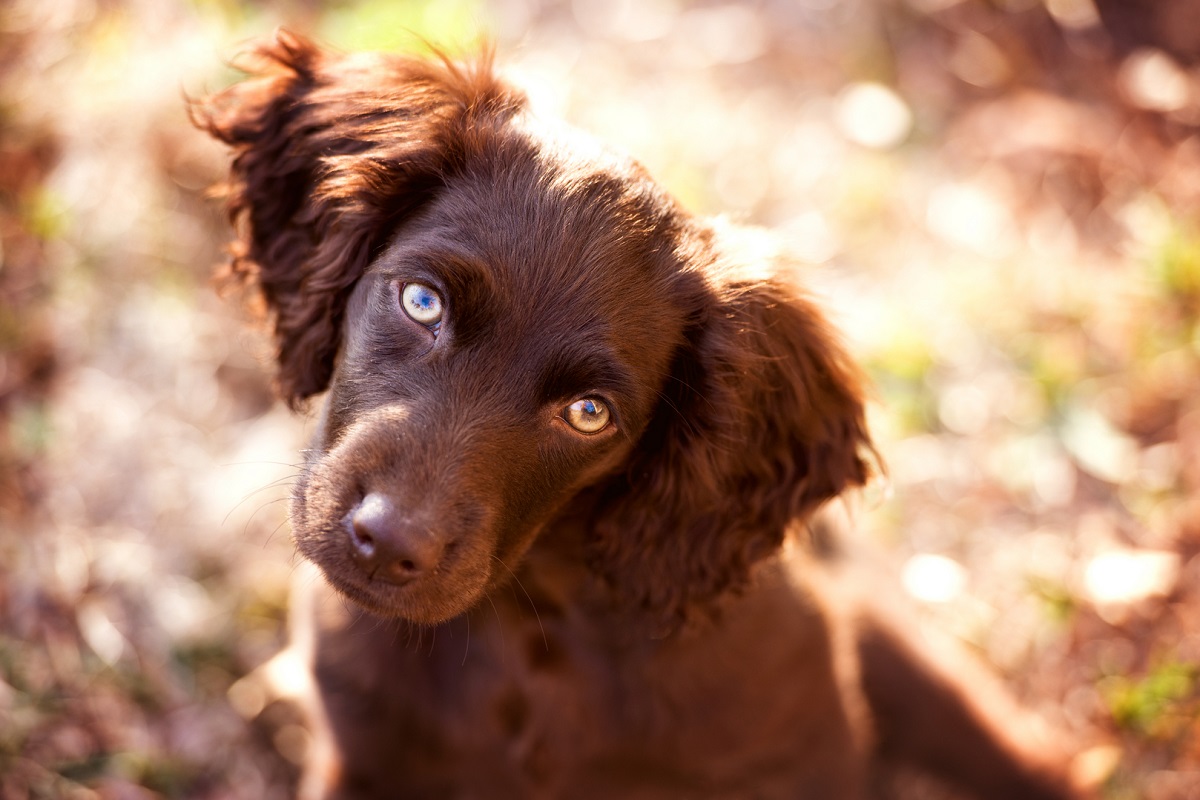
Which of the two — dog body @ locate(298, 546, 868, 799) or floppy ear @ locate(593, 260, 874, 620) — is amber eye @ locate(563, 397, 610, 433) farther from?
dog body @ locate(298, 546, 868, 799)

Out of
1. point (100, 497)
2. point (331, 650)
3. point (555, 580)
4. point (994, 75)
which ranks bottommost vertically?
point (100, 497)

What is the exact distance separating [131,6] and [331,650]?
297 cm

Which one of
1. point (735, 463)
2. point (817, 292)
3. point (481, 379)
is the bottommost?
point (735, 463)

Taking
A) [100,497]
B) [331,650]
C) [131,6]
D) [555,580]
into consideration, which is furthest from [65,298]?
[555,580]

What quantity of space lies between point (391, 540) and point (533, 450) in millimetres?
343

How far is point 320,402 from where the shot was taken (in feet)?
8.23

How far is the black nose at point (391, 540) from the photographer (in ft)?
5.86

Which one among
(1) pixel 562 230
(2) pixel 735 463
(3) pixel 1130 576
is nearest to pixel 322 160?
(1) pixel 562 230

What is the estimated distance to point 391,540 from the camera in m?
1.79

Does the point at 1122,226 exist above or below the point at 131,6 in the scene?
above

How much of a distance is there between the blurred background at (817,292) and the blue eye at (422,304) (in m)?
0.72

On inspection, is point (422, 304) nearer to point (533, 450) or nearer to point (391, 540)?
point (533, 450)

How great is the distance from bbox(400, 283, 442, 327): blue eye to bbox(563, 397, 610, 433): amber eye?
1.02ft

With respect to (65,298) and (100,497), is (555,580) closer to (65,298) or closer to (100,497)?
(100,497)
